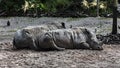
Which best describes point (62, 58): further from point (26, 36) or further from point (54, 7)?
point (54, 7)

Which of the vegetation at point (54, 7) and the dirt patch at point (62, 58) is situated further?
the vegetation at point (54, 7)

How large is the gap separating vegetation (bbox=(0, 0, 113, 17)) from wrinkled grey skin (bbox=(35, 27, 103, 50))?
33.7ft

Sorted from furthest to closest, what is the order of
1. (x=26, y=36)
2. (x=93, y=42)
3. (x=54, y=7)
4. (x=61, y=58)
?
(x=54, y=7)
(x=26, y=36)
(x=93, y=42)
(x=61, y=58)

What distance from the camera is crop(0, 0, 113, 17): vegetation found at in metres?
20.1

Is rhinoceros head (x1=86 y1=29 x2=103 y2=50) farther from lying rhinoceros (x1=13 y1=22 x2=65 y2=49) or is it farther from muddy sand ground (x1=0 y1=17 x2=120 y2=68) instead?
lying rhinoceros (x1=13 y1=22 x2=65 y2=49)

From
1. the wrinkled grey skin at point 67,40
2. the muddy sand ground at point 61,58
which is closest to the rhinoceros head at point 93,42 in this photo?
the wrinkled grey skin at point 67,40

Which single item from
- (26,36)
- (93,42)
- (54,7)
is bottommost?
(54,7)

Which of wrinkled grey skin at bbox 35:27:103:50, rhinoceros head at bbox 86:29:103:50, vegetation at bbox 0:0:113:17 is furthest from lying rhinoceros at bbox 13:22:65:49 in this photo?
vegetation at bbox 0:0:113:17

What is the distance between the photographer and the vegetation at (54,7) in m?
20.1

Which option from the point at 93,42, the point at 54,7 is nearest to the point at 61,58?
the point at 93,42

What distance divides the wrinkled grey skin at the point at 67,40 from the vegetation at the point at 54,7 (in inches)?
404

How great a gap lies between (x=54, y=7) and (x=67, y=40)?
11453 mm

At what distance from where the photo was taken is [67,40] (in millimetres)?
9328

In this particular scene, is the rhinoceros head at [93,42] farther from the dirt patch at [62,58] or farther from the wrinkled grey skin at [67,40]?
the dirt patch at [62,58]
